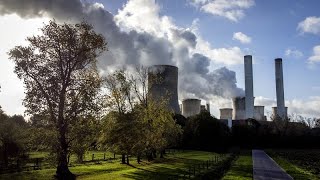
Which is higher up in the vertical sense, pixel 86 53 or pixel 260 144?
pixel 86 53

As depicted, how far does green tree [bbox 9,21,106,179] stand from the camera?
3312cm

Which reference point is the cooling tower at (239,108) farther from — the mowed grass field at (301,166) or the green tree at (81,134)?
the green tree at (81,134)

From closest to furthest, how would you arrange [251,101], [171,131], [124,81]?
[124,81]
[171,131]
[251,101]

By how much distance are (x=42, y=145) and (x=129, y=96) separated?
1127 inches

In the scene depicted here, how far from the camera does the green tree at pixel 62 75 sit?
3312 centimetres

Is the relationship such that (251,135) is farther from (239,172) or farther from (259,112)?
(239,172)

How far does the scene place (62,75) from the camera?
3391 cm

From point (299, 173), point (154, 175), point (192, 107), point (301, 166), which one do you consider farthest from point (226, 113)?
point (154, 175)

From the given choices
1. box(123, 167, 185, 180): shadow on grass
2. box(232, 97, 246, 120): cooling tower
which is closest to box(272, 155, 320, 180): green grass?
box(123, 167, 185, 180): shadow on grass

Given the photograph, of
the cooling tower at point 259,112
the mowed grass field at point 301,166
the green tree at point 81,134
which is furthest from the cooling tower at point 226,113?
the green tree at point 81,134

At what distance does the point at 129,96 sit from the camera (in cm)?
6041

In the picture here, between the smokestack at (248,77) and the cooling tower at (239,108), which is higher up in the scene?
the smokestack at (248,77)

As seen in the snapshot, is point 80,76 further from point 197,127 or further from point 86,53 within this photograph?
point 197,127

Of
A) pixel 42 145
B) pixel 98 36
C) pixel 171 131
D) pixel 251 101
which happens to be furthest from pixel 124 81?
pixel 251 101
